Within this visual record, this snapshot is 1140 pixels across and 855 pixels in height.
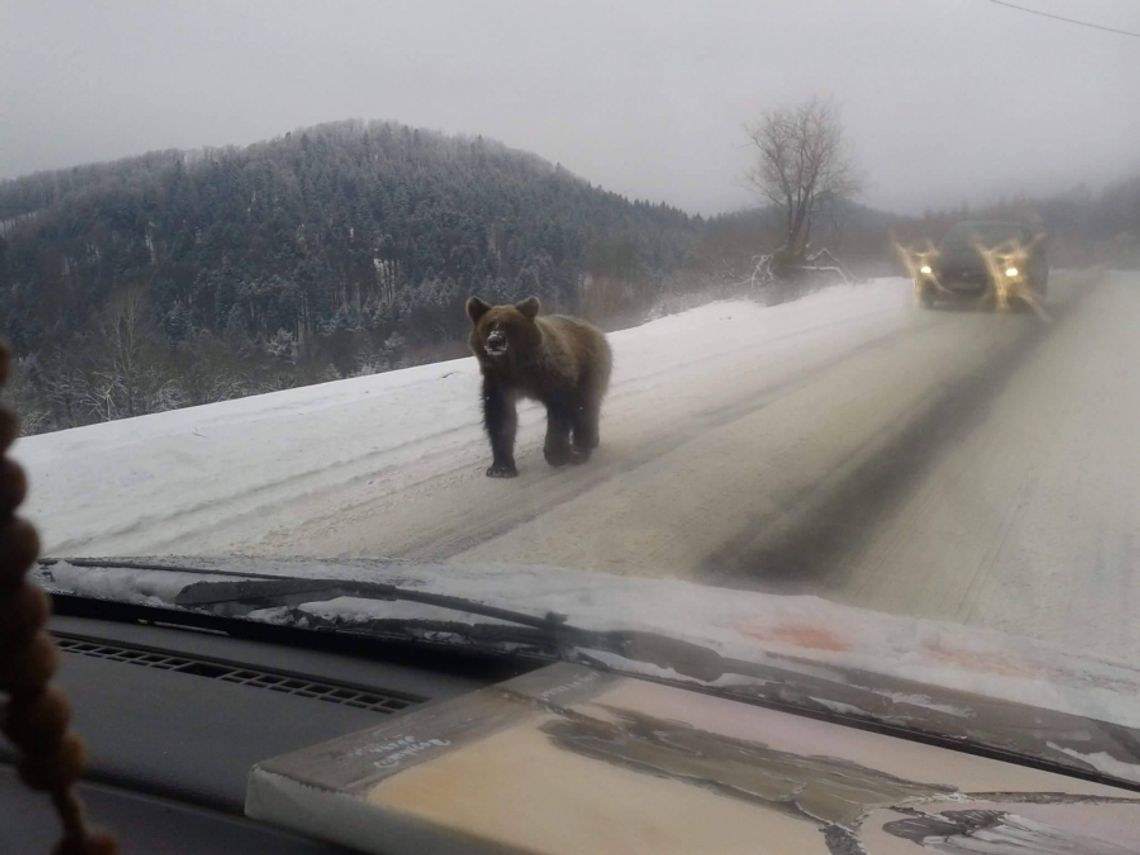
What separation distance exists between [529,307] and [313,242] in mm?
1785

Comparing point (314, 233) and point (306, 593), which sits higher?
point (314, 233)

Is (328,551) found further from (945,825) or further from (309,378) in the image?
(945,825)

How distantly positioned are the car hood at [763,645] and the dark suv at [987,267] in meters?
8.85

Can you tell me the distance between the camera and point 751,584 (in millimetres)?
5719

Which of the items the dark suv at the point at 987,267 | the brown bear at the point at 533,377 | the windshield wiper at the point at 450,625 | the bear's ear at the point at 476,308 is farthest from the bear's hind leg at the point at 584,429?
the dark suv at the point at 987,267

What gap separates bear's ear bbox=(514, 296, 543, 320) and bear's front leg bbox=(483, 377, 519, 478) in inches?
24.3

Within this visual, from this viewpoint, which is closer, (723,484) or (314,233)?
(314,233)

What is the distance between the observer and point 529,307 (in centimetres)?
834

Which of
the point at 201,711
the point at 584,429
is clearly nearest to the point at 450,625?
the point at 201,711

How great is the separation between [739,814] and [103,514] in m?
6.17

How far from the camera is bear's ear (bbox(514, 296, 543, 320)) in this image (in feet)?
27.3

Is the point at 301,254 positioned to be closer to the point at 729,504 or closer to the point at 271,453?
the point at 271,453

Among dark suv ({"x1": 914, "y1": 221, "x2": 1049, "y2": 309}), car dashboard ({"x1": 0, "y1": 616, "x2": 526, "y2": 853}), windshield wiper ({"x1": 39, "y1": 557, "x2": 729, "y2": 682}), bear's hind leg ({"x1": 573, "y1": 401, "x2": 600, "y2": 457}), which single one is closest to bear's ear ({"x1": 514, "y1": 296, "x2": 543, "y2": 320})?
bear's hind leg ({"x1": 573, "y1": 401, "x2": 600, "y2": 457})

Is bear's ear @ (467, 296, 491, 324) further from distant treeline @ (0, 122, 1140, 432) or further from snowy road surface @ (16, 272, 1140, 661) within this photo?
snowy road surface @ (16, 272, 1140, 661)
